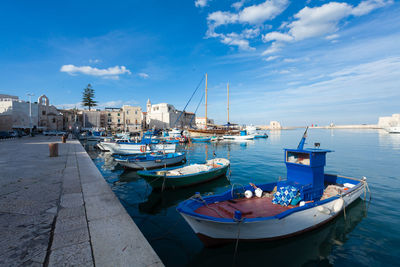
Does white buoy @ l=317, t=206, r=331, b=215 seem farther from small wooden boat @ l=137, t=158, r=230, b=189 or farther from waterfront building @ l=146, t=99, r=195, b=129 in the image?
waterfront building @ l=146, t=99, r=195, b=129

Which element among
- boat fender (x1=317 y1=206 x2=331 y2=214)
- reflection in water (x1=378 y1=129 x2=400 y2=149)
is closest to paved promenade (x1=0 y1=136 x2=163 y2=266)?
boat fender (x1=317 y1=206 x2=331 y2=214)

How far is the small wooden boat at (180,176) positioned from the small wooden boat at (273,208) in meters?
4.86

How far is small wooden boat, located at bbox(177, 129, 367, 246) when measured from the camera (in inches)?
238

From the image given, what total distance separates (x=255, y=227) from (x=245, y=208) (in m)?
1.29

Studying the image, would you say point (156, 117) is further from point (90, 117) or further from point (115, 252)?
point (115, 252)

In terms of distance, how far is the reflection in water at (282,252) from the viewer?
5.98 meters

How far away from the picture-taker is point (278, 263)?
234 inches

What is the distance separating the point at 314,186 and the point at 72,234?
9266mm

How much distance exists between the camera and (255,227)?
6098 millimetres

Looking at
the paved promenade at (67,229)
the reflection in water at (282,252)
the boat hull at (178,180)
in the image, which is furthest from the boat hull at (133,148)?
the reflection in water at (282,252)

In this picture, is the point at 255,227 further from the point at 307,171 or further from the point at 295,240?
the point at 307,171

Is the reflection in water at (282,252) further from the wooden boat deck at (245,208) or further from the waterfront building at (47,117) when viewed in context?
the waterfront building at (47,117)

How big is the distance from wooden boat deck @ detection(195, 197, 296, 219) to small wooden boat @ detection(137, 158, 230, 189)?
510cm

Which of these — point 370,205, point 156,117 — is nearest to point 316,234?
point 370,205
